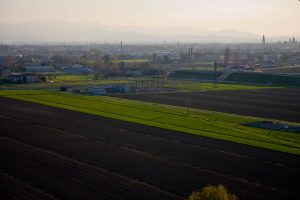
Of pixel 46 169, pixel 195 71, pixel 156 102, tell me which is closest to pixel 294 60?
pixel 195 71

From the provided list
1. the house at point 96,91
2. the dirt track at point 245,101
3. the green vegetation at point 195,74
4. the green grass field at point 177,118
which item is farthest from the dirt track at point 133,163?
the green vegetation at point 195,74

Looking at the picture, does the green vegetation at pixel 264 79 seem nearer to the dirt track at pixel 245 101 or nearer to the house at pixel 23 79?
the dirt track at pixel 245 101

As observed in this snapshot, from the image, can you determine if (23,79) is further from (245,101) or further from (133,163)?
(133,163)

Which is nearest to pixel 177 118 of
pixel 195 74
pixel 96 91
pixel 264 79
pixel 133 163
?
pixel 133 163

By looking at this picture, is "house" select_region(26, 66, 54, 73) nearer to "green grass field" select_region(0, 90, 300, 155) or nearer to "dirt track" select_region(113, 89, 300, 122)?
"green grass field" select_region(0, 90, 300, 155)

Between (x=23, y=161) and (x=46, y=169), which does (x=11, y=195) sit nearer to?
(x=46, y=169)

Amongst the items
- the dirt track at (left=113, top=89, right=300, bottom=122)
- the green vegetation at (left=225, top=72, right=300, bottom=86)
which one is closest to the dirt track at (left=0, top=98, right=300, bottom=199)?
the dirt track at (left=113, top=89, right=300, bottom=122)

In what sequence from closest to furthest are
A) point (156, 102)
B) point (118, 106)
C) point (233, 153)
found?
point (233, 153) < point (118, 106) < point (156, 102)
